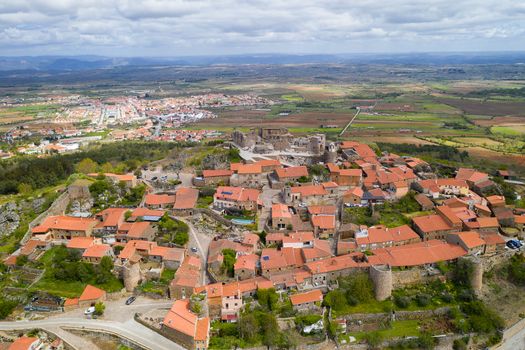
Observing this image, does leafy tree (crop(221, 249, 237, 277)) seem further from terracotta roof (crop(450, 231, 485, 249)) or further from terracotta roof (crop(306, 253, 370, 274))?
terracotta roof (crop(450, 231, 485, 249))

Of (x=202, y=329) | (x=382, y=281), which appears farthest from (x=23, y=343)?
(x=382, y=281)

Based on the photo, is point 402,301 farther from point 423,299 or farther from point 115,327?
point 115,327

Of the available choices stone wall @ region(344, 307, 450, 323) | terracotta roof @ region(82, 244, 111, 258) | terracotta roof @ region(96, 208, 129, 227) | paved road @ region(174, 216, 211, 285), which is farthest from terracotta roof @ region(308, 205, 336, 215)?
terracotta roof @ region(82, 244, 111, 258)

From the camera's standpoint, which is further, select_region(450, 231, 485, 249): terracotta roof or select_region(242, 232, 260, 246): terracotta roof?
select_region(242, 232, 260, 246): terracotta roof

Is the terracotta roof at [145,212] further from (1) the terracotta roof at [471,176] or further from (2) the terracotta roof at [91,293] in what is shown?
(1) the terracotta roof at [471,176]

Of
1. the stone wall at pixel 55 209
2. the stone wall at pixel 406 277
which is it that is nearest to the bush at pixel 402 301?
the stone wall at pixel 406 277

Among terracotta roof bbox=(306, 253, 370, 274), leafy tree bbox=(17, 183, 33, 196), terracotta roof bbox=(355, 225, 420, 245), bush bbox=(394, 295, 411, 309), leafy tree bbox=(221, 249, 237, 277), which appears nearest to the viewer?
bush bbox=(394, 295, 411, 309)
